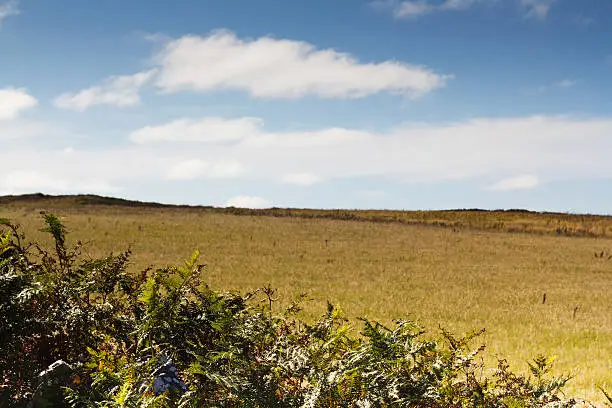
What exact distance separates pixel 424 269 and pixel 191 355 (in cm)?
1782

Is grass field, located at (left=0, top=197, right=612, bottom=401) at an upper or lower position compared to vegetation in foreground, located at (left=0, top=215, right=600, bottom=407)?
lower

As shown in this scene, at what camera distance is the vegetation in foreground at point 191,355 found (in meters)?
3.09

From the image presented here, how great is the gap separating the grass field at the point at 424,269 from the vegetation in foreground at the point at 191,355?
146cm

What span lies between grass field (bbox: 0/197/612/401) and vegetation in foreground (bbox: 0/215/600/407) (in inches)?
57.6

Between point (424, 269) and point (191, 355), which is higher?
point (191, 355)

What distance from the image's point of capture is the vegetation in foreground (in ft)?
10.2

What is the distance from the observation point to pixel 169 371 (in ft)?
12.8

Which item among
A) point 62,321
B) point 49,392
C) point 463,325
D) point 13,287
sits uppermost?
point 13,287

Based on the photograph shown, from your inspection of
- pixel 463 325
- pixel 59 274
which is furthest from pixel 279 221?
pixel 59 274

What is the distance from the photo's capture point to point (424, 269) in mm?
20953

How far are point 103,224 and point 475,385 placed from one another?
30435 mm

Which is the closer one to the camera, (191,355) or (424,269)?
(191,355)

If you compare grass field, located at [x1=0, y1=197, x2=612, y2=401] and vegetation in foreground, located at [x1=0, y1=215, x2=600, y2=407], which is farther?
grass field, located at [x1=0, y1=197, x2=612, y2=401]

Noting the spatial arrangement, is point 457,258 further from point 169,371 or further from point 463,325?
point 169,371
